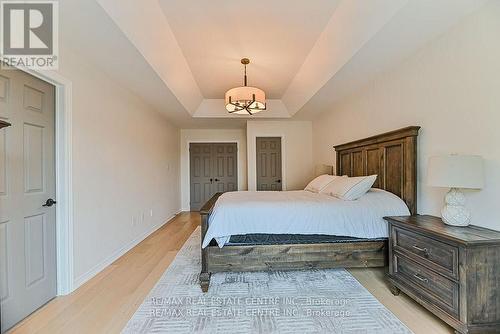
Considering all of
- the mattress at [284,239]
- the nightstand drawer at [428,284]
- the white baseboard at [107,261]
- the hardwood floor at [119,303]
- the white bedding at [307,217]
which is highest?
the white bedding at [307,217]

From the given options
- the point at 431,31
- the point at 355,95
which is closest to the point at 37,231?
the point at 431,31

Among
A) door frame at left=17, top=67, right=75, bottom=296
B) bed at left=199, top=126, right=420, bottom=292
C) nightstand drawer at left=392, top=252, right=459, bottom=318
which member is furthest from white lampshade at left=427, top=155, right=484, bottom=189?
door frame at left=17, top=67, right=75, bottom=296

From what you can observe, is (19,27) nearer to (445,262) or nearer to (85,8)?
(85,8)

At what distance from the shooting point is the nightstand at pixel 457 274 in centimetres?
162

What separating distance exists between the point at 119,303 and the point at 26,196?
1.13 m

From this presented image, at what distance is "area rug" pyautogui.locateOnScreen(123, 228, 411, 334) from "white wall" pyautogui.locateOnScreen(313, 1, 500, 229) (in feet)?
3.64

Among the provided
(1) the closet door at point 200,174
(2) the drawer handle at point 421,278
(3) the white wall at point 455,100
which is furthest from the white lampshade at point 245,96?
(1) the closet door at point 200,174

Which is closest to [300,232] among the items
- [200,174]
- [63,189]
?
[63,189]

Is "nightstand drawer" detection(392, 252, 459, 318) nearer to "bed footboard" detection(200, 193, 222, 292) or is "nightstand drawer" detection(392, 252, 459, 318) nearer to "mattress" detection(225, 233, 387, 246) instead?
"mattress" detection(225, 233, 387, 246)

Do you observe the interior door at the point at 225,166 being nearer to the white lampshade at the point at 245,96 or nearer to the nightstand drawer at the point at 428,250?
the white lampshade at the point at 245,96

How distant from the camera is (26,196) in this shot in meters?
2.02

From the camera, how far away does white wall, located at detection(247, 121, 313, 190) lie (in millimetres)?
5949

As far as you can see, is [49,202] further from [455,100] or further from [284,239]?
[455,100]

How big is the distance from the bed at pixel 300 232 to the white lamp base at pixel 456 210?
572 millimetres
